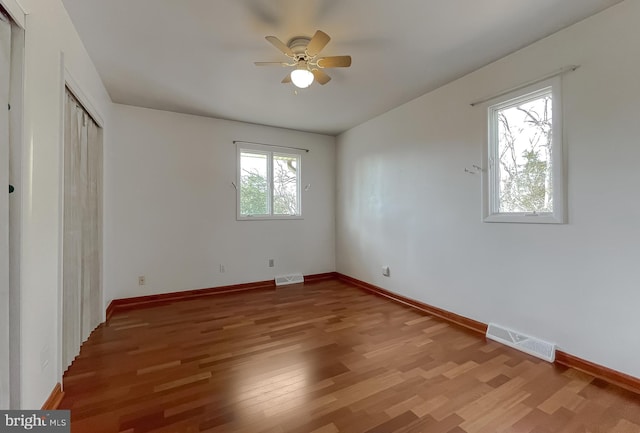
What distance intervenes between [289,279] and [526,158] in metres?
3.63

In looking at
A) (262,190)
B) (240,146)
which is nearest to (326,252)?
(262,190)

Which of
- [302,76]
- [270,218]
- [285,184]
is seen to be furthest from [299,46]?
[270,218]

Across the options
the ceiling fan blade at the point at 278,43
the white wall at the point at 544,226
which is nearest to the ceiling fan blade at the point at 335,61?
the ceiling fan blade at the point at 278,43

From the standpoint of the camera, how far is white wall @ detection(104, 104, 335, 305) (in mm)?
3512

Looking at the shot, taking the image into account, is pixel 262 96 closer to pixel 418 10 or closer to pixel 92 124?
pixel 92 124

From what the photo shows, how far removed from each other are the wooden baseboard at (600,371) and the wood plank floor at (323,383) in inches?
3.6

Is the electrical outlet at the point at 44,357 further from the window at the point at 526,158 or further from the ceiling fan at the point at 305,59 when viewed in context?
the window at the point at 526,158

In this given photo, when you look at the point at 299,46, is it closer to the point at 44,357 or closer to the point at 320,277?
the point at 44,357

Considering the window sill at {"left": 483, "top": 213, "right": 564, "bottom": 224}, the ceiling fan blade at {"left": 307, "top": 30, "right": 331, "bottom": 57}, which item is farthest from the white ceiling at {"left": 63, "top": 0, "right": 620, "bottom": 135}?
the window sill at {"left": 483, "top": 213, "right": 564, "bottom": 224}

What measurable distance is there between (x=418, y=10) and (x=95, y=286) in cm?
385

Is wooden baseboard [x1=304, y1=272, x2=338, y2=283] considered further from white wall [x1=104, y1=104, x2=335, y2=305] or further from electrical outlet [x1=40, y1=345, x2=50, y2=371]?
electrical outlet [x1=40, y1=345, x2=50, y2=371]

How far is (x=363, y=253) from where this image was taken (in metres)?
4.44

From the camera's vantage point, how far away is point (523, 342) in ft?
7.70

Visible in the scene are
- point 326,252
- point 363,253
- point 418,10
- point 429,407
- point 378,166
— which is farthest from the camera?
point 326,252
